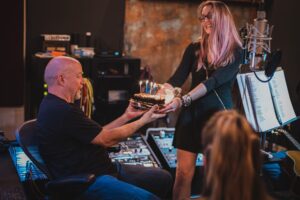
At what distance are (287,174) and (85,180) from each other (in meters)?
1.97

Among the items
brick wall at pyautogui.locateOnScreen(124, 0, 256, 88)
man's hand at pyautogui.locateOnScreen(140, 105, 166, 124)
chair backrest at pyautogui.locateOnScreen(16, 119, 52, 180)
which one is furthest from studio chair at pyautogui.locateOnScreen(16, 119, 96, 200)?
brick wall at pyautogui.locateOnScreen(124, 0, 256, 88)

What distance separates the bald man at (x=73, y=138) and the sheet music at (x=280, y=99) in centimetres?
117

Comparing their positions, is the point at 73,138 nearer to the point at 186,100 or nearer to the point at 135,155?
→ the point at 186,100

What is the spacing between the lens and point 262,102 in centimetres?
330

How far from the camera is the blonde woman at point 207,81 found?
2.99 m

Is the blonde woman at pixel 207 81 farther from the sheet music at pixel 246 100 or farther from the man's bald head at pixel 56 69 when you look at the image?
the man's bald head at pixel 56 69

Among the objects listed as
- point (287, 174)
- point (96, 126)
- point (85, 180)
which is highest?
point (96, 126)

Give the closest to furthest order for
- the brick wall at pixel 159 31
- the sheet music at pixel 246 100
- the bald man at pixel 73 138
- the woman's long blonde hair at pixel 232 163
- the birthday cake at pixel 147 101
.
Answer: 1. the woman's long blonde hair at pixel 232 163
2. the bald man at pixel 73 138
3. the birthday cake at pixel 147 101
4. the sheet music at pixel 246 100
5. the brick wall at pixel 159 31

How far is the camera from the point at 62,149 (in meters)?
2.60

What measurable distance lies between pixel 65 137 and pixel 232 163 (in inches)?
52.9

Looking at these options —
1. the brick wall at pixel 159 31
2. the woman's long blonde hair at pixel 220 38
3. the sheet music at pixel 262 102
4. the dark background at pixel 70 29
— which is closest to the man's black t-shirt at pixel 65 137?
the woman's long blonde hair at pixel 220 38

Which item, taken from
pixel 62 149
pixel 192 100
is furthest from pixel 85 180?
pixel 192 100

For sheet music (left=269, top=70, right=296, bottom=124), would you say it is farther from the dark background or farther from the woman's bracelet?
the dark background

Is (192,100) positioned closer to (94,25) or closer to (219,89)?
(219,89)
